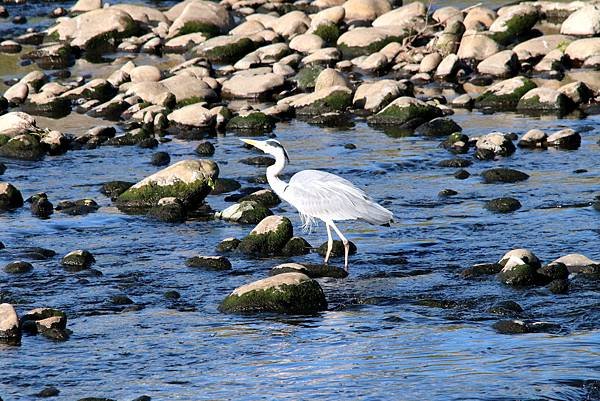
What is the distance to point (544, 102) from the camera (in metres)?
23.5

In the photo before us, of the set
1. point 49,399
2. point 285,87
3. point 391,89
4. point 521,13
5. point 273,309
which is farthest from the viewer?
point 521,13

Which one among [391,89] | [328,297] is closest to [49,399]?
[328,297]

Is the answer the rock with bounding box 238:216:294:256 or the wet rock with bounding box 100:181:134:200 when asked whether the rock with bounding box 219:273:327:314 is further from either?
the wet rock with bounding box 100:181:134:200

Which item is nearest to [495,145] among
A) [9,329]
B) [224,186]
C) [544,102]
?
[544,102]

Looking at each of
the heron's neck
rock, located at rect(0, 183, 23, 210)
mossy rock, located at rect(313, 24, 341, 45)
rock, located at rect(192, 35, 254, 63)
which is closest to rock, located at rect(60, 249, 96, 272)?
the heron's neck

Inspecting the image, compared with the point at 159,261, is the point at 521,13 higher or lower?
higher

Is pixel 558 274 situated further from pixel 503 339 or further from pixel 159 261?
pixel 159 261

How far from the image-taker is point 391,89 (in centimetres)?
2408

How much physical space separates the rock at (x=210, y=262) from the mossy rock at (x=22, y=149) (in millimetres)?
7605

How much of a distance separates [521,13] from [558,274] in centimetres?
1738

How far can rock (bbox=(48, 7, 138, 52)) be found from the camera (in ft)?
106

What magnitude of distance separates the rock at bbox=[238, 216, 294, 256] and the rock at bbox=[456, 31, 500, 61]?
13335 mm

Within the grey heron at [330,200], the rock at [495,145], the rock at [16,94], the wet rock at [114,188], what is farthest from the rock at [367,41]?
the grey heron at [330,200]

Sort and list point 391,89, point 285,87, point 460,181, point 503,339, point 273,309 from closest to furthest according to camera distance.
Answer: point 503,339
point 273,309
point 460,181
point 391,89
point 285,87
